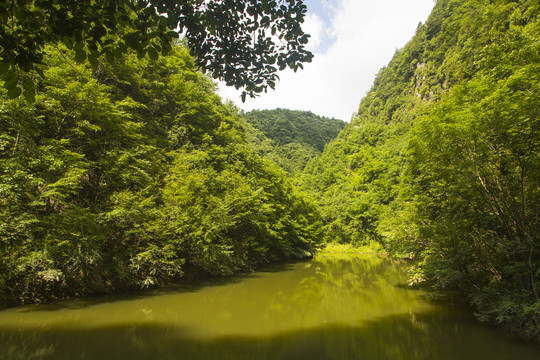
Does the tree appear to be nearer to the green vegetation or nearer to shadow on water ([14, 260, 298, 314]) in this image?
the green vegetation

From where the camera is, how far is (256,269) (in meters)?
19.2

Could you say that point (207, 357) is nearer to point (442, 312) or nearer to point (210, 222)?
point (442, 312)

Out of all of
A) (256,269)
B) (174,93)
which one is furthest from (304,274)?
(174,93)

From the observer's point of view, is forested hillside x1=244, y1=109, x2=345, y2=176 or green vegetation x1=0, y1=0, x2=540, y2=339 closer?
green vegetation x1=0, y1=0, x2=540, y2=339

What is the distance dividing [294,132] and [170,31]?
81.0 metres

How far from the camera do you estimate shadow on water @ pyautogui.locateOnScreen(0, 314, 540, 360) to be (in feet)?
18.2

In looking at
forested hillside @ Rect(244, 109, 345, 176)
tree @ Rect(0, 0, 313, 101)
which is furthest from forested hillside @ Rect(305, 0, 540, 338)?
forested hillside @ Rect(244, 109, 345, 176)

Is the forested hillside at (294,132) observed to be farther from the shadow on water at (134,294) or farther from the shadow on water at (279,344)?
the shadow on water at (279,344)

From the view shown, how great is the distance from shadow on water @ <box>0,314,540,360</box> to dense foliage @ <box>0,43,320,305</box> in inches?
95.8

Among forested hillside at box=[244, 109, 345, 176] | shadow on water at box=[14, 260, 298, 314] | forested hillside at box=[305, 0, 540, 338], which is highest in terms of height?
forested hillside at box=[244, 109, 345, 176]

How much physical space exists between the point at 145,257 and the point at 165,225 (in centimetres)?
158

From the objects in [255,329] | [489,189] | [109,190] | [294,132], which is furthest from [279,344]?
[294,132]

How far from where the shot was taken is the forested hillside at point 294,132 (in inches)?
2793

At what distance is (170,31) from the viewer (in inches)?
92.1
